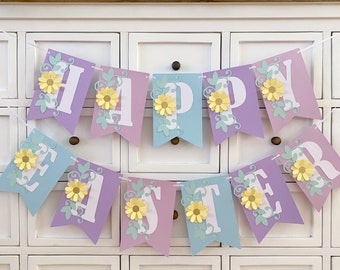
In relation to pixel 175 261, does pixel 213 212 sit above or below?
above

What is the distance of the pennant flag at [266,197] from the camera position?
1.33 meters

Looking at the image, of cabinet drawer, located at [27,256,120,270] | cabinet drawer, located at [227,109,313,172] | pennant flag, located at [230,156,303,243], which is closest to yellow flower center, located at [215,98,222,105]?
cabinet drawer, located at [227,109,313,172]

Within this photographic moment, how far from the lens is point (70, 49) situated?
1.36 m

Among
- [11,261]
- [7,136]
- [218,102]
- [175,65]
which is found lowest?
[11,261]

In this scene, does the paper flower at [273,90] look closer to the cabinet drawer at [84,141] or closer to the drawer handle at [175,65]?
the drawer handle at [175,65]

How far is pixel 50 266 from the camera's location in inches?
54.6

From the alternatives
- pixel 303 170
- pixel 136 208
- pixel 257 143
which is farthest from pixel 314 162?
pixel 136 208

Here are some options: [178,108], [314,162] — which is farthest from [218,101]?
[314,162]

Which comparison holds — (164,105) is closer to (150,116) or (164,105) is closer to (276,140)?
(150,116)

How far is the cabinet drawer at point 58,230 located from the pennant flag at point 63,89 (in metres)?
0.22

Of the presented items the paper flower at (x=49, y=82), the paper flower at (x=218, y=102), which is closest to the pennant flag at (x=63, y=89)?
the paper flower at (x=49, y=82)

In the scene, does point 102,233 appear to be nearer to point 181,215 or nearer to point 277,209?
point 181,215

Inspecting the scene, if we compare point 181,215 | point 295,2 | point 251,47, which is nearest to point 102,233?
point 181,215

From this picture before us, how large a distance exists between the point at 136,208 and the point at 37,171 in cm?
32
